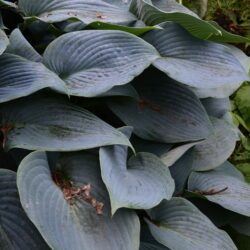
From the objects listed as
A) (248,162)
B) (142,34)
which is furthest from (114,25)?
(248,162)

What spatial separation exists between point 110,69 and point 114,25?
140mm

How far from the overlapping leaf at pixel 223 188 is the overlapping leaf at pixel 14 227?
427 millimetres

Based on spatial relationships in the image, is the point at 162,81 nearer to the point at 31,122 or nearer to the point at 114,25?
the point at 114,25

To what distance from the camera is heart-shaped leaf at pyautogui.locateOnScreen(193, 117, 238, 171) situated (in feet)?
3.93

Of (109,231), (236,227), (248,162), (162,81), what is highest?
(162,81)

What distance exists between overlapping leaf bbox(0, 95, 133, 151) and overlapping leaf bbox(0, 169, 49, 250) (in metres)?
0.09

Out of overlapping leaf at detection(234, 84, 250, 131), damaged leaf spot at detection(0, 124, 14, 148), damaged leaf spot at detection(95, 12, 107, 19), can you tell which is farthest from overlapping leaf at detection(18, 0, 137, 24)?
overlapping leaf at detection(234, 84, 250, 131)

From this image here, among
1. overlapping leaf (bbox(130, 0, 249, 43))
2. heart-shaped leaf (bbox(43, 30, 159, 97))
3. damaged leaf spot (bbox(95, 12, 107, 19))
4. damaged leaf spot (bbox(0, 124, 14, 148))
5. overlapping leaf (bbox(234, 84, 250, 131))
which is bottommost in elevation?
overlapping leaf (bbox(234, 84, 250, 131))

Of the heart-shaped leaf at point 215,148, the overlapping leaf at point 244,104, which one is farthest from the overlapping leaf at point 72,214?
the overlapping leaf at point 244,104

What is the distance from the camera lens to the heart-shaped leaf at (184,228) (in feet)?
3.05

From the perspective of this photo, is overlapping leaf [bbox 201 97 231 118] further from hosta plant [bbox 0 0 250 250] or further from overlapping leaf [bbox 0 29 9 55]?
overlapping leaf [bbox 0 29 9 55]

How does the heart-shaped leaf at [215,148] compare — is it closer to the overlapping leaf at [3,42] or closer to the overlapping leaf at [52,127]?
the overlapping leaf at [52,127]

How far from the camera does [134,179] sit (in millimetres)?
922

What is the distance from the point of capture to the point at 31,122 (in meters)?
0.94
